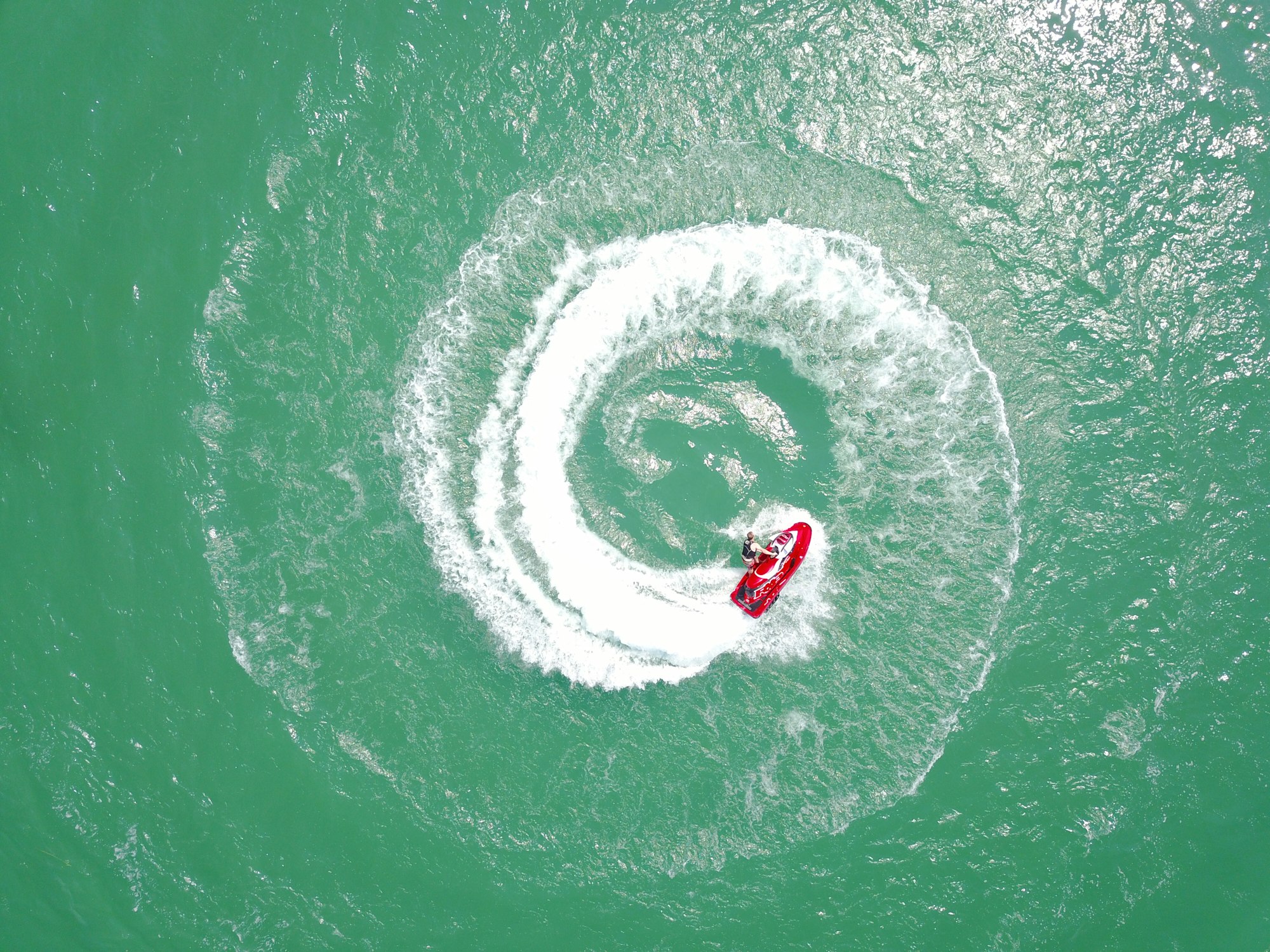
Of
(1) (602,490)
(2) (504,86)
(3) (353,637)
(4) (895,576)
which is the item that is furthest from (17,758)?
(4) (895,576)

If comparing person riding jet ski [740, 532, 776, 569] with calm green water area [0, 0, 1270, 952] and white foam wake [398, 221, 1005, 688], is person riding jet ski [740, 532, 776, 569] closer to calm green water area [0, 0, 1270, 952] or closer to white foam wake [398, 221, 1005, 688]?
white foam wake [398, 221, 1005, 688]

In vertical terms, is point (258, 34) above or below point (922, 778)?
above

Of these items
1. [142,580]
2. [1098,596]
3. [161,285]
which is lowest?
[142,580]

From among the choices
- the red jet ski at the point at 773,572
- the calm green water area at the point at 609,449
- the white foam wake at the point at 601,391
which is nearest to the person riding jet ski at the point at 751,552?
the red jet ski at the point at 773,572

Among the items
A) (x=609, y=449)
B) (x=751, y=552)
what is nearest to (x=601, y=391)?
(x=609, y=449)

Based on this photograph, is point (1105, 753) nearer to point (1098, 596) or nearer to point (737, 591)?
point (1098, 596)

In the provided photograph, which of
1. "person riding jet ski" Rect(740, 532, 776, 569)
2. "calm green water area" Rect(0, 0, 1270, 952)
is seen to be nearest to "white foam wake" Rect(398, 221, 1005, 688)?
"calm green water area" Rect(0, 0, 1270, 952)
